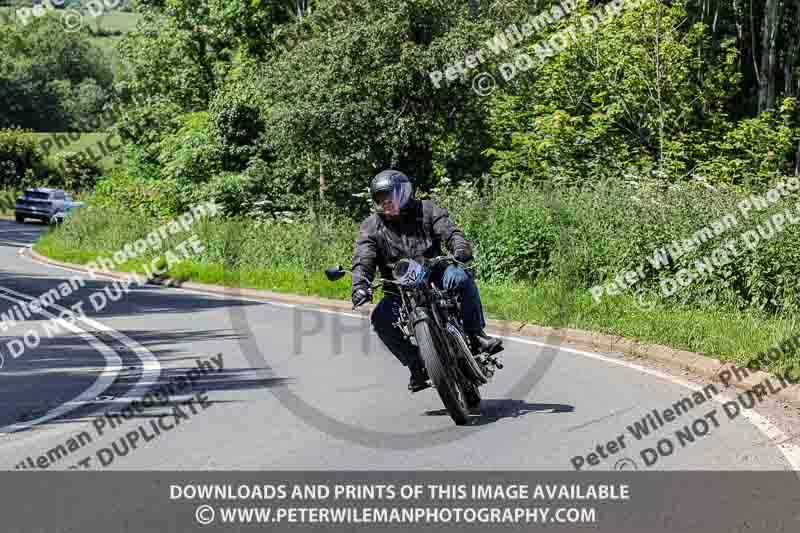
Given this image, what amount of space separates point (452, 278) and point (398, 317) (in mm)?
581

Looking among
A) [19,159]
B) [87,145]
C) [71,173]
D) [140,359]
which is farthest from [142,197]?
[87,145]

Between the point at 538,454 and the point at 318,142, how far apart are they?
1110 inches

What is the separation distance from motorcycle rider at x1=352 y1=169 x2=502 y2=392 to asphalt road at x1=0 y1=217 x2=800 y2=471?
25.1 inches

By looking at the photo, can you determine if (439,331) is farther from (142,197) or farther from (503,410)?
(142,197)

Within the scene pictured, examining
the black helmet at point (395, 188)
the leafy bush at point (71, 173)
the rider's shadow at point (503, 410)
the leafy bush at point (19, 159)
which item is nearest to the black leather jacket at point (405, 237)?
the black helmet at point (395, 188)

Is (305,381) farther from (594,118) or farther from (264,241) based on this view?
(594,118)

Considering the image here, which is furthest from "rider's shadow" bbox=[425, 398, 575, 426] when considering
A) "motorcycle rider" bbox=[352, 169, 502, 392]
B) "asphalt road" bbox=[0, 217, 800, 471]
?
"motorcycle rider" bbox=[352, 169, 502, 392]

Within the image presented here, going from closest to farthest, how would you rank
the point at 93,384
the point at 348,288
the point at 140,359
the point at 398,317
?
1. the point at 398,317
2. the point at 93,384
3. the point at 140,359
4. the point at 348,288

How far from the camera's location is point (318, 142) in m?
35.3

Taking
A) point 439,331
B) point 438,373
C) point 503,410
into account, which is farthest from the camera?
point 503,410

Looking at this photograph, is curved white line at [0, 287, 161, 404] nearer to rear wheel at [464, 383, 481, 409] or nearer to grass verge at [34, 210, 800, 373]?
rear wheel at [464, 383, 481, 409]

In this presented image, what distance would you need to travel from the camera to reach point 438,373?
28.1 feet

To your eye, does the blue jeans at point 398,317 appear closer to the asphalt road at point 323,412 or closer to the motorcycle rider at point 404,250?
the motorcycle rider at point 404,250

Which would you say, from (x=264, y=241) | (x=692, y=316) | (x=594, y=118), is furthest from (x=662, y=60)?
(x=692, y=316)
